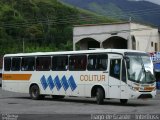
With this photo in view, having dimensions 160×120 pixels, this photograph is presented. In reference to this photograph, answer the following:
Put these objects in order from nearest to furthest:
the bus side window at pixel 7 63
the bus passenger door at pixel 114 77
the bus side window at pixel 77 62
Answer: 1. the bus passenger door at pixel 114 77
2. the bus side window at pixel 77 62
3. the bus side window at pixel 7 63

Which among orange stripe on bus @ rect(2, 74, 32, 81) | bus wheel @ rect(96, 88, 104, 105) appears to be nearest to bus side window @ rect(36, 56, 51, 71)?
orange stripe on bus @ rect(2, 74, 32, 81)

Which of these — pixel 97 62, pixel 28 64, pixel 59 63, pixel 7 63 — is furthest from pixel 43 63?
pixel 97 62

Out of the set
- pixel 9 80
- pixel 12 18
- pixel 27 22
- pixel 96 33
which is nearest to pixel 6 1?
pixel 27 22

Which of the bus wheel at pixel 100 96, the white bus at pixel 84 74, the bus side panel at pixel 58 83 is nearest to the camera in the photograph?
the white bus at pixel 84 74

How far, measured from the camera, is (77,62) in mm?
26922

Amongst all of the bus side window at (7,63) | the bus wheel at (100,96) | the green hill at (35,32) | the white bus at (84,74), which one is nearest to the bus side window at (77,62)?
the white bus at (84,74)

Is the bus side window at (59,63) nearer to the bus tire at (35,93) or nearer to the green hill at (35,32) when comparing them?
the bus tire at (35,93)

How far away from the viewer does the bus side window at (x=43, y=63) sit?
2880 cm

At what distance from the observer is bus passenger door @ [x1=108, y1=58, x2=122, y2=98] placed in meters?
24.5

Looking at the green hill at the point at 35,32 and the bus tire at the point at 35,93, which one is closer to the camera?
the bus tire at the point at 35,93

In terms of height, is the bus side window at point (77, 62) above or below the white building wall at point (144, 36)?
below

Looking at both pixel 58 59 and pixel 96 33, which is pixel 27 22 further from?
pixel 58 59

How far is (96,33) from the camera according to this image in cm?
6309

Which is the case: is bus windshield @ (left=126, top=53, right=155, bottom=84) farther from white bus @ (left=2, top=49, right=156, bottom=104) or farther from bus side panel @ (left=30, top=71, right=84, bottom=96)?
bus side panel @ (left=30, top=71, right=84, bottom=96)
